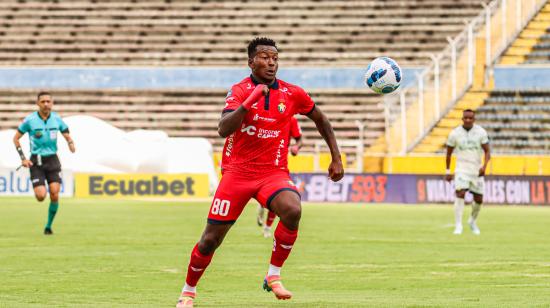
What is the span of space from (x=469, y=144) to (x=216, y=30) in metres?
29.1

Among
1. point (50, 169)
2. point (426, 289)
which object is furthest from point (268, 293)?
point (50, 169)

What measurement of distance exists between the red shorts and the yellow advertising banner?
1180 inches

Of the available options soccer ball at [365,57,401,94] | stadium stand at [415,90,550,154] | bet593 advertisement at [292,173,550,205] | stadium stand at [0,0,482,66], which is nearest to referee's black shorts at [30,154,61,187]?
soccer ball at [365,57,401,94]

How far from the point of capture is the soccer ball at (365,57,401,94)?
42.4 ft

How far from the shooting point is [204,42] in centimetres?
5097

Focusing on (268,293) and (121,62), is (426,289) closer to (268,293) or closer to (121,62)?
(268,293)

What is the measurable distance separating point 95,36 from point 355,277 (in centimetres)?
3950

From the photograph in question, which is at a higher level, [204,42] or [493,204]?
[204,42]

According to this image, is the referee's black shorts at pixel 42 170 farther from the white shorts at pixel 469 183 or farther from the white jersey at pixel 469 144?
the white shorts at pixel 469 183

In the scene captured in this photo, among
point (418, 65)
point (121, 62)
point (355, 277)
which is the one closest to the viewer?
point (355, 277)

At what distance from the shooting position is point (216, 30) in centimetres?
5103

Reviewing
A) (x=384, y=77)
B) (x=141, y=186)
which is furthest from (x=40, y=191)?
(x=141, y=186)

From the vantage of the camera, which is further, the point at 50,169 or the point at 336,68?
the point at 336,68

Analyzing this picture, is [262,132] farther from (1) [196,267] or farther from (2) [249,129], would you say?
(1) [196,267]
